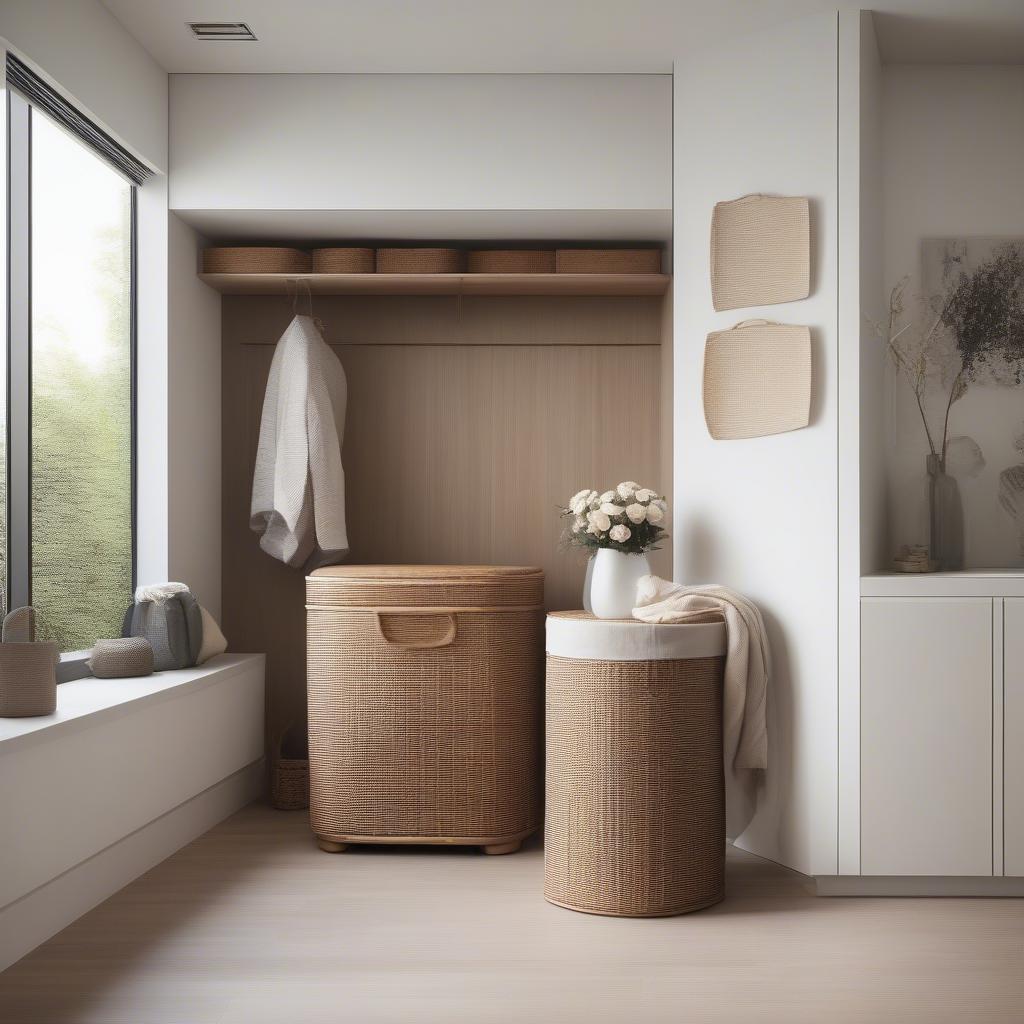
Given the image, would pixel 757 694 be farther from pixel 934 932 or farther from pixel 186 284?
pixel 186 284

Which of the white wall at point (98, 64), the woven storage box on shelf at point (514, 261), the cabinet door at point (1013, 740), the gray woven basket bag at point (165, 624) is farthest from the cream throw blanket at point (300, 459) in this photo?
the cabinet door at point (1013, 740)

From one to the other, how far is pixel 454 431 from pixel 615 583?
118 cm

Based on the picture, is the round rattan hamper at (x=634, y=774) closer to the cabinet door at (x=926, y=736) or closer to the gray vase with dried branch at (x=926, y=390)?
the cabinet door at (x=926, y=736)

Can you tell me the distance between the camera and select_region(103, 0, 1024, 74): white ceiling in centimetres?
307

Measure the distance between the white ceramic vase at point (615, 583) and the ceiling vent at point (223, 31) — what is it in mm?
1918

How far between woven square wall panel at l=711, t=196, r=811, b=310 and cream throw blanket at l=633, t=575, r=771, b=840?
0.88 m

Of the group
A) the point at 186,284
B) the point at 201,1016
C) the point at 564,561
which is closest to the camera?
the point at 201,1016

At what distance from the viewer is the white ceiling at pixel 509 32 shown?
3.07 metres

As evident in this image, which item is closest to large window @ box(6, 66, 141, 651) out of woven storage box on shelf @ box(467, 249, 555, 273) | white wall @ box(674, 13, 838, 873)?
woven storage box on shelf @ box(467, 249, 555, 273)

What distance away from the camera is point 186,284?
3.71 m

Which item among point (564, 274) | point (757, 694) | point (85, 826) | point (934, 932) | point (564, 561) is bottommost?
point (934, 932)

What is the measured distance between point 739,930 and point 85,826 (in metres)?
1.65

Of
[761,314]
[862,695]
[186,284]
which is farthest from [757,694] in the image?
[186,284]

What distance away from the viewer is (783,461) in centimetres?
306
